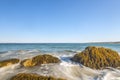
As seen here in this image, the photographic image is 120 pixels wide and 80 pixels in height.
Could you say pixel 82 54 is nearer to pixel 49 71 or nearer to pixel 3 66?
pixel 49 71

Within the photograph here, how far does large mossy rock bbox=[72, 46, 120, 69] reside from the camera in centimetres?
818

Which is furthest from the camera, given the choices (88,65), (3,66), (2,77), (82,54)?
(82,54)

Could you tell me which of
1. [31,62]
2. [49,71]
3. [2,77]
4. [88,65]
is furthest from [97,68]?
[2,77]

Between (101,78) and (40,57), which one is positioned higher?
(40,57)

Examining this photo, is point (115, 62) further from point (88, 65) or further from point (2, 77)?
point (2, 77)

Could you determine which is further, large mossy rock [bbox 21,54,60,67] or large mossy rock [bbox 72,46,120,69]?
large mossy rock [bbox 72,46,120,69]

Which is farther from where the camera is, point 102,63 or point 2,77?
point 102,63

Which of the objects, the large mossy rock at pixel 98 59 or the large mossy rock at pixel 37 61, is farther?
the large mossy rock at pixel 98 59

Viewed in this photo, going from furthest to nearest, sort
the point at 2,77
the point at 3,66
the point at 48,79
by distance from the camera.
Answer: the point at 3,66, the point at 2,77, the point at 48,79

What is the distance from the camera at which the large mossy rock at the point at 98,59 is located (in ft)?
26.8

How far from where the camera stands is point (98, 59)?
8430 mm

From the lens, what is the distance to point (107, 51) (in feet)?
30.2

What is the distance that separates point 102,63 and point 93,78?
2.65 meters

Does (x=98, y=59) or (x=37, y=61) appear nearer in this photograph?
(x=37, y=61)
